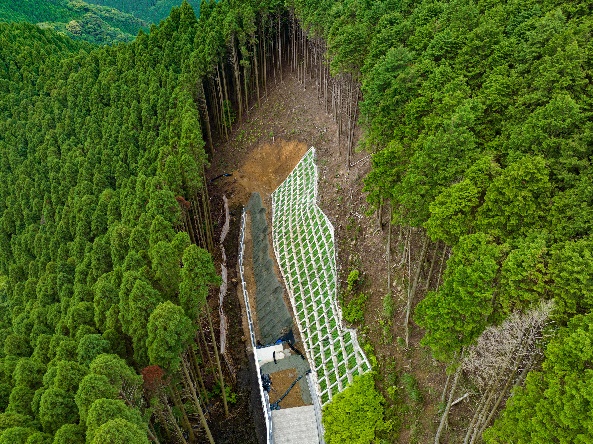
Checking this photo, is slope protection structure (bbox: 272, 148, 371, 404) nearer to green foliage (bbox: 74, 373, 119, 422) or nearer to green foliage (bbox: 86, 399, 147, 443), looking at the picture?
green foliage (bbox: 86, 399, 147, 443)

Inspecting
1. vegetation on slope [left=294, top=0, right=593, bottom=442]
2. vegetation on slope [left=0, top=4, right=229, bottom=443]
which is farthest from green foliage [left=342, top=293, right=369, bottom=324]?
vegetation on slope [left=0, top=4, right=229, bottom=443]

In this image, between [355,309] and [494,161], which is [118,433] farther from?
[494,161]

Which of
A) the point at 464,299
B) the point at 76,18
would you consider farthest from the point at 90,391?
the point at 76,18

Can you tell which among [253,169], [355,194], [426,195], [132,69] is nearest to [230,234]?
[253,169]

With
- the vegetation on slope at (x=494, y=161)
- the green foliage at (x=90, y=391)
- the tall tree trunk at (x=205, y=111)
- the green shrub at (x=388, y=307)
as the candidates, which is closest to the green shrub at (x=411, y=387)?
the vegetation on slope at (x=494, y=161)

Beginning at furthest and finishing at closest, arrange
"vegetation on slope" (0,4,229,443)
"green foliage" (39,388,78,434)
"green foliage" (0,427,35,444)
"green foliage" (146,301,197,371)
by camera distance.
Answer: "green foliage" (146,301,197,371) → "vegetation on slope" (0,4,229,443) → "green foliage" (39,388,78,434) → "green foliage" (0,427,35,444)

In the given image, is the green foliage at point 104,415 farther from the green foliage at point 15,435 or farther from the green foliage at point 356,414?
the green foliage at point 356,414
